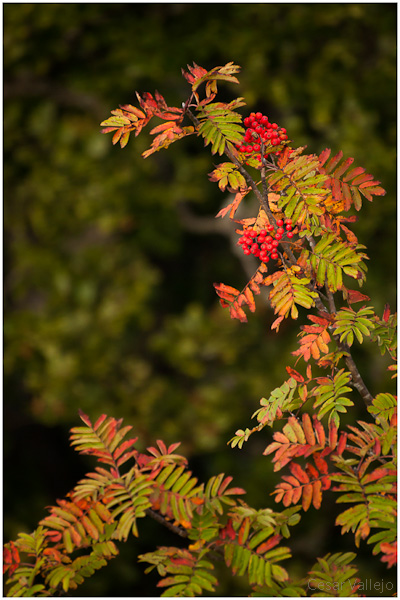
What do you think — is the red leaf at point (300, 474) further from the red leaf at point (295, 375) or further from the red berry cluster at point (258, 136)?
the red berry cluster at point (258, 136)

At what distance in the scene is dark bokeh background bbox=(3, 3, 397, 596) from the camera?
1.77 meters

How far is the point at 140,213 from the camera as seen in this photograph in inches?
76.9

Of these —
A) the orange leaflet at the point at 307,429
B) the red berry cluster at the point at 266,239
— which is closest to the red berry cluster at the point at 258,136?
the red berry cluster at the point at 266,239

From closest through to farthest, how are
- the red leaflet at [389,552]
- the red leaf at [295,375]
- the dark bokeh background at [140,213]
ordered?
the red leaflet at [389,552]
the red leaf at [295,375]
the dark bokeh background at [140,213]

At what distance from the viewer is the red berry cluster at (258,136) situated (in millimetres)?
607

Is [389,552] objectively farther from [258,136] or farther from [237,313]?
[258,136]

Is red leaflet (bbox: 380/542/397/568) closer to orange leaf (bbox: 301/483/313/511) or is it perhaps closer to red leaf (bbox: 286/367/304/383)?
orange leaf (bbox: 301/483/313/511)

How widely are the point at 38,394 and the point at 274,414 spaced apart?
4.69 feet

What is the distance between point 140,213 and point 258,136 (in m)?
1.38

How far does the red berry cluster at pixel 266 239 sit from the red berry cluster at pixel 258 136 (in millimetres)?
82

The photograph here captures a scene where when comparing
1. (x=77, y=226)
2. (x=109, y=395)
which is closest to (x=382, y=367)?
(x=109, y=395)

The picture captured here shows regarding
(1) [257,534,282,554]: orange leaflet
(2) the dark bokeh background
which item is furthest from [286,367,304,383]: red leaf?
(2) the dark bokeh background

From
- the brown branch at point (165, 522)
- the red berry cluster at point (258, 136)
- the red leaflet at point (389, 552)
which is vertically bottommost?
the red leaflet at point (389, 552)

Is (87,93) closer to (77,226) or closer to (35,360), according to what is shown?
(77,226)
